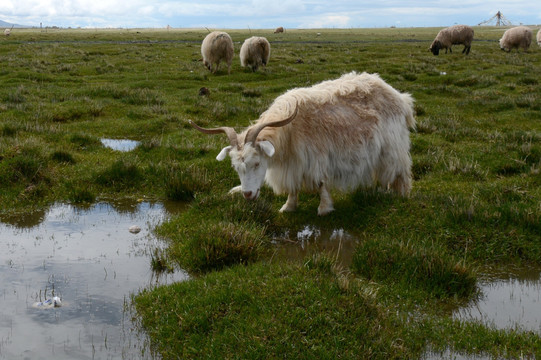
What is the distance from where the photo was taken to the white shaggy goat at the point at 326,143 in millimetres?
6773

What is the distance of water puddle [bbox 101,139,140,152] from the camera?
36.0 ft

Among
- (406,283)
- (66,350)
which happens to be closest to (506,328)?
(406,283)

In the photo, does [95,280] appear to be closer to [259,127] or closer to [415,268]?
[259,127]

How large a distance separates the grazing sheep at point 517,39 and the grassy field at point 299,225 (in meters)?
27.8

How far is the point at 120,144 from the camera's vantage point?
37.6ft

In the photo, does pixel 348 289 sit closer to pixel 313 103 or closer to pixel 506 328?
pixel 506 328

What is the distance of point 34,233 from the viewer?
21.8 feet

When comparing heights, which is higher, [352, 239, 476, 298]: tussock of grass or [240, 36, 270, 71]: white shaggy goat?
[240, 36, 270, 71]: white shaggy goat

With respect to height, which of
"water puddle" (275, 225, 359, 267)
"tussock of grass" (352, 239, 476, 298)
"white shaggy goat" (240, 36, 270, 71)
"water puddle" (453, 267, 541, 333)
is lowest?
"water puddle" (453, 267, 541, 333)

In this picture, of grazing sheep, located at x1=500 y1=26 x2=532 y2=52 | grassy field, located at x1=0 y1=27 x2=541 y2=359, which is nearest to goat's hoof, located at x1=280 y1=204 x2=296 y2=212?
grassy field, located at x1=0 y1=27 x2=541 y2=359

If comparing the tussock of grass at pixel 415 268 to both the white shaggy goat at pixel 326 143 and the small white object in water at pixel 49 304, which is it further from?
the small white object in water at pixel 49 304

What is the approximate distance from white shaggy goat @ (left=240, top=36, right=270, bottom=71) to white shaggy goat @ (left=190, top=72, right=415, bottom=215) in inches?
693

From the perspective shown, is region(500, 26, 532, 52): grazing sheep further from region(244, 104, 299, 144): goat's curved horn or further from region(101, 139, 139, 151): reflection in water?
region(244, 104, 299, 144): goat's curved horn

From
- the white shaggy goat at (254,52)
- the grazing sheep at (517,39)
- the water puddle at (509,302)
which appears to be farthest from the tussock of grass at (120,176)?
the grazing sheep at (517,39)
